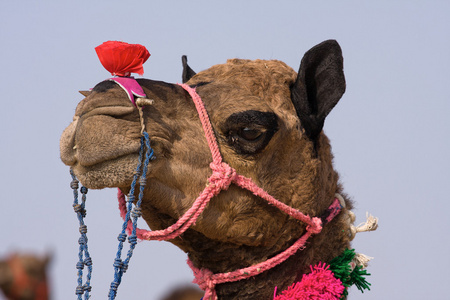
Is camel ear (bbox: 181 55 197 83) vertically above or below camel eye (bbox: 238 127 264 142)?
above

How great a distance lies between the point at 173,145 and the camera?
3.02 m

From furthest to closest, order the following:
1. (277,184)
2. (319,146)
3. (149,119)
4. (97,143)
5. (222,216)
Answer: (319,146), (277,184), (222,216), (149,119), (97,143)

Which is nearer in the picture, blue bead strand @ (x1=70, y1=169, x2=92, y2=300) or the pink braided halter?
blue bead strand @ (x1=70, y1=169, x2=92, y2=300)

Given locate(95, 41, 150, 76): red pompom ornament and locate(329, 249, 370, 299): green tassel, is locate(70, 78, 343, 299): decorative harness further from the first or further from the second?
locate(329, 249, 370, 299): green tassel

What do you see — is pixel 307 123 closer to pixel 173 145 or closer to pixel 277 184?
pixel 277 184

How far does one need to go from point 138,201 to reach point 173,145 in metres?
0.42

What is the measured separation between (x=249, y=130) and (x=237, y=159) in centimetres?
20

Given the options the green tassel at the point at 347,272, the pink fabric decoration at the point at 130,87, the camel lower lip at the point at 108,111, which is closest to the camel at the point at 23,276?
the camel lower lip at the point at 108,111

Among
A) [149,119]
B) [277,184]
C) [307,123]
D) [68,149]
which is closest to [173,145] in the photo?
[149,119]

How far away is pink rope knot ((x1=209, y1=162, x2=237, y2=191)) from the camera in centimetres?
312

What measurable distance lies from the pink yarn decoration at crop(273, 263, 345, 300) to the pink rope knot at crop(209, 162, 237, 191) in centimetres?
92

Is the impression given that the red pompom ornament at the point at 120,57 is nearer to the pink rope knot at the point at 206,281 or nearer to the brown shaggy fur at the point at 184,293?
the pink rope knot at the point at 206,281

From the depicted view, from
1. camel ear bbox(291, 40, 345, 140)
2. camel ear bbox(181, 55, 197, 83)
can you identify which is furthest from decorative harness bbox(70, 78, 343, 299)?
camel ear bbox(181, 55, 197, 83)

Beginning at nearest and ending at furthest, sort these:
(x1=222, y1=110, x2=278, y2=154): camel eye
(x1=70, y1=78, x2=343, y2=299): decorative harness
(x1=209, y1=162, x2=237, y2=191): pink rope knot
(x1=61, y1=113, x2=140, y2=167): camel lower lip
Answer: (x1=61, y1=113, x2=140, y2=167): camel lower lip → (x1=70, y1=78, x2=343, y2=299): decorative harness → (x1=209, y1=162, x2=237, y2=191): pink rope knot → (x1=222, y1=110, x2=278, y2=154): camel eye
